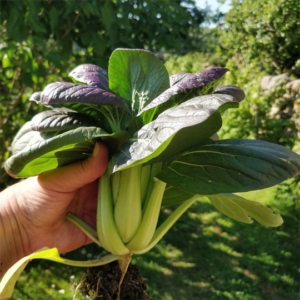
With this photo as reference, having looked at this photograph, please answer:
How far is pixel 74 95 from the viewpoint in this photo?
1.07 metres

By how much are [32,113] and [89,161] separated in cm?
266

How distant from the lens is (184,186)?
1152mm

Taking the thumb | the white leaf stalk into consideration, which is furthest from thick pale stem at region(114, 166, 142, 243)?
the thumb

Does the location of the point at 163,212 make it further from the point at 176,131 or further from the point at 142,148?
the point at 176,131

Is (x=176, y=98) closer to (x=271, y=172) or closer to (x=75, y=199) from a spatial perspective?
(x=271, y=172)

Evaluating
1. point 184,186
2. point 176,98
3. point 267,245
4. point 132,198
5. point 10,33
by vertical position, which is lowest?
point 267,245

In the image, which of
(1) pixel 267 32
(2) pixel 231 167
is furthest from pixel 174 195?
(1) pixel 267 32

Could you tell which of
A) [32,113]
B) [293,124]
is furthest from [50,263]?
[293,124]

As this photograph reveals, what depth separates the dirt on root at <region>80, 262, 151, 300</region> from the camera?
1317mm

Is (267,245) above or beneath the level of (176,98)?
beneath

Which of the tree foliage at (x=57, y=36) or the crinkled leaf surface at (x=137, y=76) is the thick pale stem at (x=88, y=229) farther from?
the tree foliage at (x=57, y=36)

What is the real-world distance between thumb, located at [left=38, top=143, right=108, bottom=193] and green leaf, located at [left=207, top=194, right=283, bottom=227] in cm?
50

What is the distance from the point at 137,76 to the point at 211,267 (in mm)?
2793

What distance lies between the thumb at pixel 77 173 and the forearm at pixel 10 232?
9.6 inches
